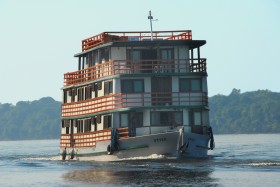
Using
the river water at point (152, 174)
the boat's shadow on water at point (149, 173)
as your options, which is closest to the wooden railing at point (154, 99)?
the river water at point (152, 174)

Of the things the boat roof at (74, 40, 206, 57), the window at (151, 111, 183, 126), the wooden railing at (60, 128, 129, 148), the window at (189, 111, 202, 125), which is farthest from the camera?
the boat roof at (74, 40, 206, 57)

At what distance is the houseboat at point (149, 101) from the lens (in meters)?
46.8

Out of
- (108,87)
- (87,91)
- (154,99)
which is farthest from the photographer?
(87,91)

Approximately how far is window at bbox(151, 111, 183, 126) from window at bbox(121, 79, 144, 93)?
6.54 ft

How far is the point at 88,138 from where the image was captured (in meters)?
52.2

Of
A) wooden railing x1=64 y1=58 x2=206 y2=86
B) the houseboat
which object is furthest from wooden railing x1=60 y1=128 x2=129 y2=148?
wooden railing x1=64 y1=58 x2=206 y2=86

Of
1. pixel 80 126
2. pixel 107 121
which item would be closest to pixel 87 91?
pixel 80 126

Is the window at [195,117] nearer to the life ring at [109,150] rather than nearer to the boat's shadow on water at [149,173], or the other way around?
the boat's shadow on water at [149,173]

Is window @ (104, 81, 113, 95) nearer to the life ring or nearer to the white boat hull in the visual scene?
the white boat hull

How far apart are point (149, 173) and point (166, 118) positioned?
407 inches

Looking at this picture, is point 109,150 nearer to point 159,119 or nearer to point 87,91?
point 159,119

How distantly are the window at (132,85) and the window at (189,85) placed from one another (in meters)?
2.75

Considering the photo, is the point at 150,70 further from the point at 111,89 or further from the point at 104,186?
the point at 104,186

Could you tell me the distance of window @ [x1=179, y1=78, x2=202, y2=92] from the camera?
48312 millimetres
